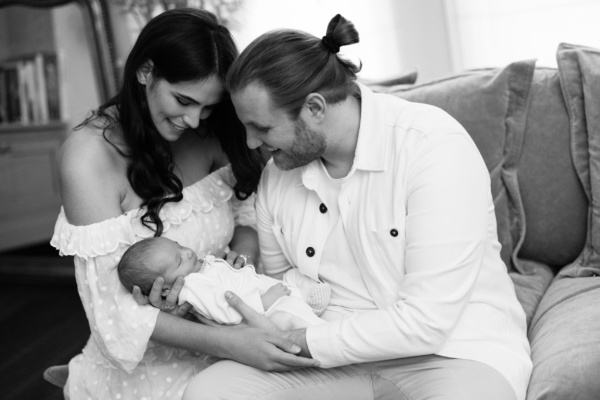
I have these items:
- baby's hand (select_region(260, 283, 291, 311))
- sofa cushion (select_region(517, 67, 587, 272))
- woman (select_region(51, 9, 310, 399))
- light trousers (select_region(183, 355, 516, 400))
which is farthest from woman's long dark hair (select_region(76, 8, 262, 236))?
sofa cushion (select_region(517, 67, 587, 272))

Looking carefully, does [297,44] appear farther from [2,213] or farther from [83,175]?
[2,213]

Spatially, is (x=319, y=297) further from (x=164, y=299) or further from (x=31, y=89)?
(x=31, y=89)

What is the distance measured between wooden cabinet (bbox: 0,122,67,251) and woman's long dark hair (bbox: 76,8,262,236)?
8.67ft

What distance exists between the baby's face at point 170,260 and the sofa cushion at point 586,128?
1.05 metres

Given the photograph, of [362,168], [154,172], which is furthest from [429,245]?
[154,172]

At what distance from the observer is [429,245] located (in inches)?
57.4

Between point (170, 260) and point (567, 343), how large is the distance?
35.9 inches

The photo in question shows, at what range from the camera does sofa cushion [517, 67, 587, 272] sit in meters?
1.96

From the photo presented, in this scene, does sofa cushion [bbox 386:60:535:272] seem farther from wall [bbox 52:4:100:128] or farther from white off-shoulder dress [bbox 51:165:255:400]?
wall [bbox 52:4:100:128]

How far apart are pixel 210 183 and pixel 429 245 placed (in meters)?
0.73

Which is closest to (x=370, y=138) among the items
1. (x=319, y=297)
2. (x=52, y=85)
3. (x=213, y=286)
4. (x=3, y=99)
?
(x=319, y=297)

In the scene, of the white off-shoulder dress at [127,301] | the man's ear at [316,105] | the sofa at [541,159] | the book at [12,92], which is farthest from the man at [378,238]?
the book at [12,92]

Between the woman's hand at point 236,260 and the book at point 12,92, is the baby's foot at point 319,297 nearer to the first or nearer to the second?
the woman's hand at point 236,260

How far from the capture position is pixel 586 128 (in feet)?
6.29
